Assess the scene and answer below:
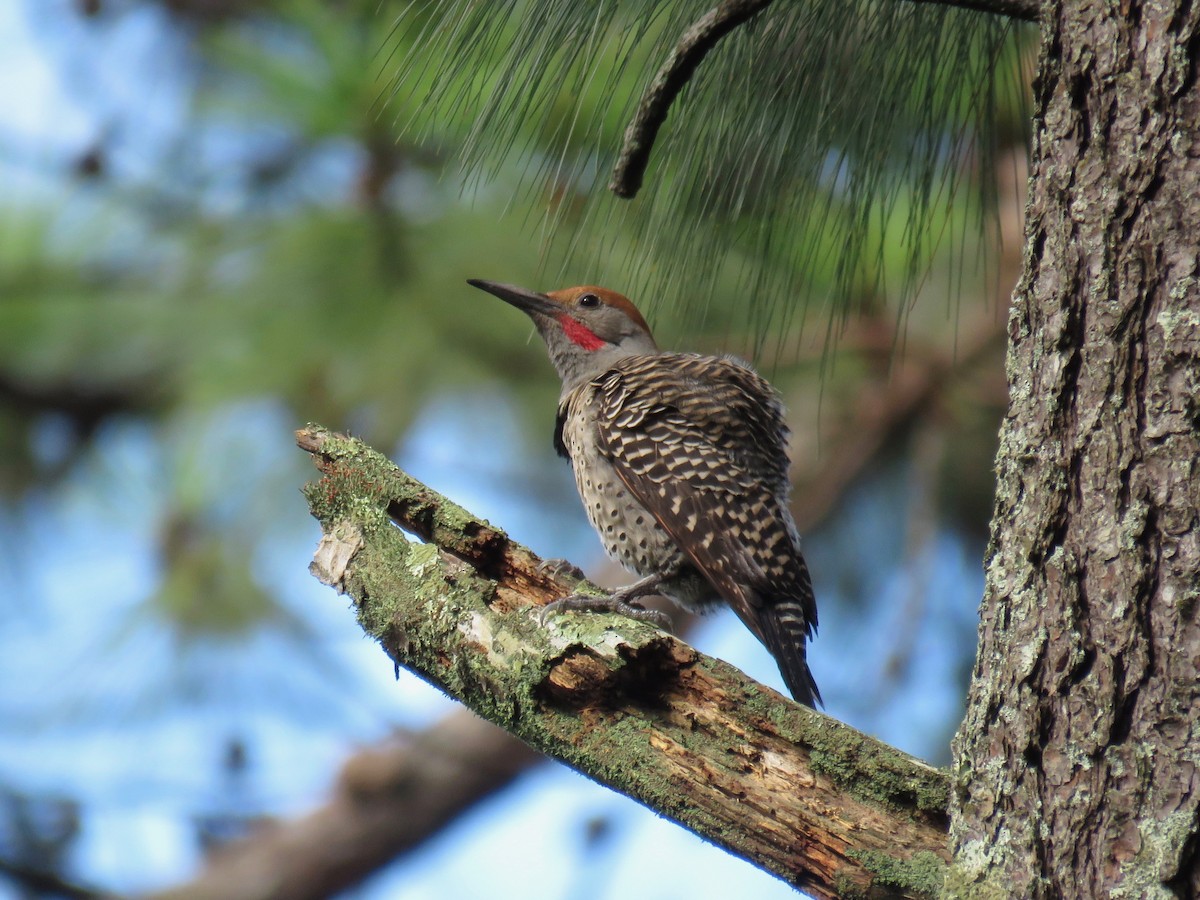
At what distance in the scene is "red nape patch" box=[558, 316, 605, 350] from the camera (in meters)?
4.62

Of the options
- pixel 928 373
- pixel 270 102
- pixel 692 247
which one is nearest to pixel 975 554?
pixel 928 373

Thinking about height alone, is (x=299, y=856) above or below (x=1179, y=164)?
below

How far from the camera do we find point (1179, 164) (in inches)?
68.4

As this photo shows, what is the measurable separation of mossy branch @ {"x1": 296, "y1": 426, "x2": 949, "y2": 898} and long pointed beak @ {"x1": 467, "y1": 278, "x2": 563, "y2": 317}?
1861 millimetres

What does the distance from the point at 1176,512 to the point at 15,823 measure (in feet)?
13.8

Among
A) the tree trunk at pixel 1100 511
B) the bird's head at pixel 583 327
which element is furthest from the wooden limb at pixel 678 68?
the bird's head at pixel 583 327

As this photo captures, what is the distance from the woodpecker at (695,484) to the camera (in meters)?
3.51

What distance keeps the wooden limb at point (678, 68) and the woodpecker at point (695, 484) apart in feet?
4.73

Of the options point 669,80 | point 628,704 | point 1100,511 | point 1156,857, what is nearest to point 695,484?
point 628,704

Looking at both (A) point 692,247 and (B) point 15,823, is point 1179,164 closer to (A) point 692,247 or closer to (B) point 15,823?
(A) point 692,247

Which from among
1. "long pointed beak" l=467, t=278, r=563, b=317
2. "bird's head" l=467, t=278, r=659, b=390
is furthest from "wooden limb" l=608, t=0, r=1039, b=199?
"bird's head" l=467, t=278, r=659, b=390

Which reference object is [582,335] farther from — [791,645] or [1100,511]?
[1100,511]

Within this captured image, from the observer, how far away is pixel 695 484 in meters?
3.73

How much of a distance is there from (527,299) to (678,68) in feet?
7.76
